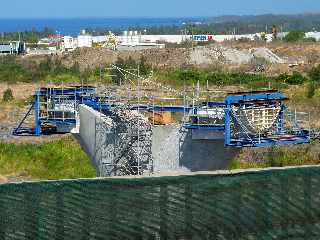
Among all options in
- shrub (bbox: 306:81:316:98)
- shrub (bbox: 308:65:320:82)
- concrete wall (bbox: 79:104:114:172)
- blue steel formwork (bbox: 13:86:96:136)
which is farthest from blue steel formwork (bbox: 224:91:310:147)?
shrub (bbox: 308:65:320:82)


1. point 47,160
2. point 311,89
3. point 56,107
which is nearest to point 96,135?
point 56,107

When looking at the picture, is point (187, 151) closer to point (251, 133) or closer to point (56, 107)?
point (251, 133)

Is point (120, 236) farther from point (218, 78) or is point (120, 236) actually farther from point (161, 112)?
point (218, 78)

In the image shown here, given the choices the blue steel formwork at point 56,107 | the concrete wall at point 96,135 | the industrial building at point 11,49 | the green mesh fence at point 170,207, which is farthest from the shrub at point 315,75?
the industrial building at point 11,49

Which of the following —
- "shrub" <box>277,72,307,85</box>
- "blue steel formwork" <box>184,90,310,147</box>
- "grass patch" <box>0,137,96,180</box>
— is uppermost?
"blue steel formwork" <box>184,90,310,147</box>

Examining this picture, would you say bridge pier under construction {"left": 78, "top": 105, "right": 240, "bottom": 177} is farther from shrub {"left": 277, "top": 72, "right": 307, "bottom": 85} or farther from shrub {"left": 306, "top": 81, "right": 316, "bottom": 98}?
shrub {"left": 277, "top": 72, "right": 307, "bottom": 85}

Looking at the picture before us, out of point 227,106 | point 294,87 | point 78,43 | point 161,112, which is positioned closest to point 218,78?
point 294,87
